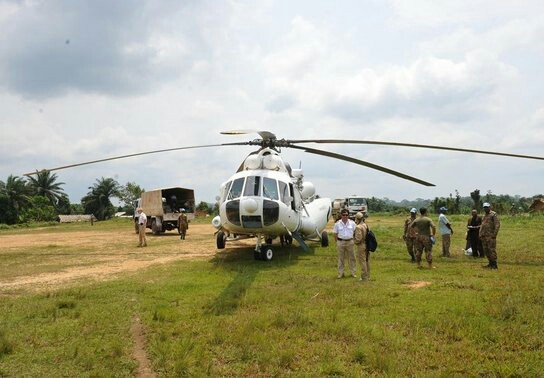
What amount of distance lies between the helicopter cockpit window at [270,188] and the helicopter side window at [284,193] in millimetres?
237

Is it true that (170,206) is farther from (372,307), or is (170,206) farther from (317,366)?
(317,366)

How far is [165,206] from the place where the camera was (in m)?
29.7

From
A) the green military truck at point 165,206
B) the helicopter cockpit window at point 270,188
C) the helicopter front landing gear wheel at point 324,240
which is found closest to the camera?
the helicopter cockpit window at point 270,188

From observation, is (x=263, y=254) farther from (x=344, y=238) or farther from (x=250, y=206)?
(x=344, y=238)

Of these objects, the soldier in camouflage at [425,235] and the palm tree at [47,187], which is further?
the palm tree at [47,187]

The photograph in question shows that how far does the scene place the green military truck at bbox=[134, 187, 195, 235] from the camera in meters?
28.9

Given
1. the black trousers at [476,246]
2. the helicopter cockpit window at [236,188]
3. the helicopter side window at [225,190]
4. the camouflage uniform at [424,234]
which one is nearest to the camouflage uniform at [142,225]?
the helicopter side window at [225,190]

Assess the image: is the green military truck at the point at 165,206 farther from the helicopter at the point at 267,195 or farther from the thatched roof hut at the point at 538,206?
the thatched roof hut at the point at 538,206

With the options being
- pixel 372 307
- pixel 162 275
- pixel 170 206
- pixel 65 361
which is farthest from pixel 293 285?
pixel 170 206

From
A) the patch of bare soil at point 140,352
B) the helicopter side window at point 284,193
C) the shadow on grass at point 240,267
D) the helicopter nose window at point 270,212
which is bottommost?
the patch of bare soil at point 140,352

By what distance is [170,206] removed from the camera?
101ft

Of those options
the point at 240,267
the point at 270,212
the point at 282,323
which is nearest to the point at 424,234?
the point at 270,212

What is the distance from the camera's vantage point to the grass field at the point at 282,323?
514 centimetres

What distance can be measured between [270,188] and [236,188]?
98 cm
